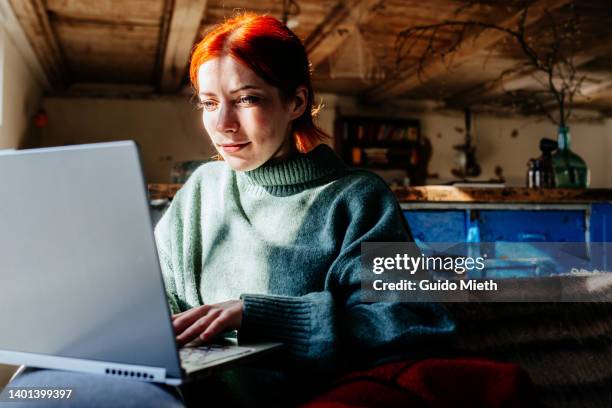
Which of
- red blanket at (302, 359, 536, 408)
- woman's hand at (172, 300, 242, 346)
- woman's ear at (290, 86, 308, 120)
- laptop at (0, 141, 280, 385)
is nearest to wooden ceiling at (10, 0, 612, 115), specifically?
woman's ear at (290, 86, 308, 120)

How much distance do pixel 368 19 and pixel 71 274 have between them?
3489 mm

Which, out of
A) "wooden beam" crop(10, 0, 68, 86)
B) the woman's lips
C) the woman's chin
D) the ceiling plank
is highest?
"wooden beam" crop(10, 0, 68, 86)

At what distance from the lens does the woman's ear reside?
1062 mm

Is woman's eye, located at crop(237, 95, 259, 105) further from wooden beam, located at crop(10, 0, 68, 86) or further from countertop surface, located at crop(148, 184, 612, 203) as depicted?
wooden beam, located at crop(10, 0, 68, 86)

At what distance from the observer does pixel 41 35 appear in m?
3.78

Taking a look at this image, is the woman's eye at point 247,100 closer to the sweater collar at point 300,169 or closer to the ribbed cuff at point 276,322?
the sweater collar at point 300,169

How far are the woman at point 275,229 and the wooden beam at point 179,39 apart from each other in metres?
2.40

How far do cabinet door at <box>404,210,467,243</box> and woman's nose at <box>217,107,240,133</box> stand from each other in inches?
61.3

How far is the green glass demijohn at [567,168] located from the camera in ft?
8.36

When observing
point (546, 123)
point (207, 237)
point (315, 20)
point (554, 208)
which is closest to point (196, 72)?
point (207, 237)

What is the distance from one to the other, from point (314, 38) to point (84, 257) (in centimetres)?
376

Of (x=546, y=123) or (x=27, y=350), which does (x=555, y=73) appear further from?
(x=27, y=350)

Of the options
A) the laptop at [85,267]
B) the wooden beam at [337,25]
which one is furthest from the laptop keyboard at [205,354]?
the wooden beam at [337,25]

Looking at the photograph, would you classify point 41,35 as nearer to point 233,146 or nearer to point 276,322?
point 233,146
